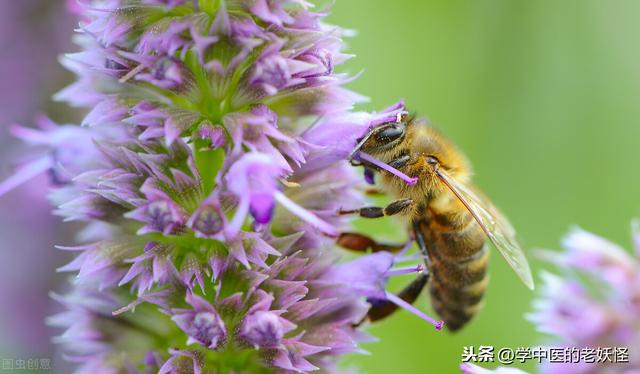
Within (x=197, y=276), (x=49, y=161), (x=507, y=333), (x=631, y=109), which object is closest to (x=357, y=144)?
(x=197, y=276)

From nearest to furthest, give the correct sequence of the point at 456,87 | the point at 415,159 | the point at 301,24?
1. the point at 301,24
2. the point at 415,159
3. the point at 456,87

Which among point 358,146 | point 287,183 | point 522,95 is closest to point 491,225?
point 358,146

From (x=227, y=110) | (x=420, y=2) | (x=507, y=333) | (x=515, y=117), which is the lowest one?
(x=507, y=333)

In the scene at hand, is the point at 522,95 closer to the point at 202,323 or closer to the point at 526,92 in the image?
the point at 526,92

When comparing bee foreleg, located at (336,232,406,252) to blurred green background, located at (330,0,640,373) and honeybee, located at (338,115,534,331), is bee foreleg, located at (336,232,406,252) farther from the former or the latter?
blurred green background, located at (330,0,640,373)

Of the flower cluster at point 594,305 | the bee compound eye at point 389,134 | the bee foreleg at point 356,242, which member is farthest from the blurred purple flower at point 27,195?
the flower cluster at point 594,305

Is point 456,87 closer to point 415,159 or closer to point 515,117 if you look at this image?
point 515,117
